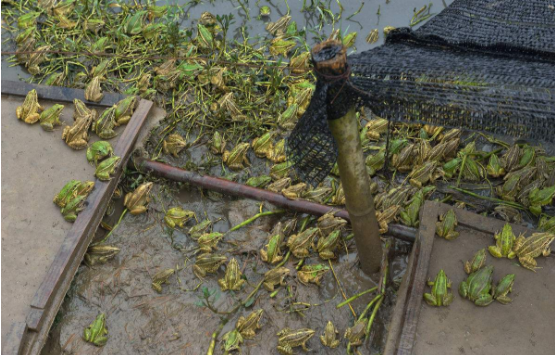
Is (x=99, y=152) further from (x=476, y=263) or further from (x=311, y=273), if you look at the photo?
Answer: (x=476, y=263)

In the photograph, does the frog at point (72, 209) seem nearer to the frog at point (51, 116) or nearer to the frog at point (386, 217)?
the frog at point (51, 116)

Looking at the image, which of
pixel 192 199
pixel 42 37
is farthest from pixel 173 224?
pixel 42 37

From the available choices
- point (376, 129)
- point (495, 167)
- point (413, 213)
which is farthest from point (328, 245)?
point (495, 167)

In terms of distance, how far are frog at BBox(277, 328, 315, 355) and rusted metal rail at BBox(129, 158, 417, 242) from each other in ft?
2.52

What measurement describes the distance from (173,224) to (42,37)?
226cm

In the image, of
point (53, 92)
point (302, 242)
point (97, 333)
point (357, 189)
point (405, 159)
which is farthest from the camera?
point (53, 92)

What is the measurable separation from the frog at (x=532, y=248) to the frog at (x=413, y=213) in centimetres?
60

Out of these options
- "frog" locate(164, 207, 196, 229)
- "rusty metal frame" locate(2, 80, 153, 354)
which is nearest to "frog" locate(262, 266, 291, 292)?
"frog" locate(164, 207, 196, 229)

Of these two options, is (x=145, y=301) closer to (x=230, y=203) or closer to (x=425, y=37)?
(x=230, y=203)

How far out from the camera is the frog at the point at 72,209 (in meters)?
3.83

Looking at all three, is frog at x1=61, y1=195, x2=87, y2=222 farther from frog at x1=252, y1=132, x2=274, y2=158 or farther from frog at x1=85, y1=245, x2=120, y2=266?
frog at x1=252, y1=132, x2=274, y2=158

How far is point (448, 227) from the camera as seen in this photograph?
3.58m

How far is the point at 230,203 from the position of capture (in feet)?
13.6

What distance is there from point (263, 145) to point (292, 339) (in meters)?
1.41
